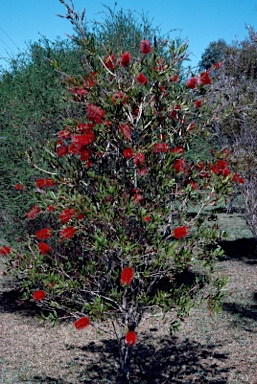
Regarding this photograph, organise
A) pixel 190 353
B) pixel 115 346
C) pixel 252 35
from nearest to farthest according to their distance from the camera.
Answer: pixel 190 353 → pixel 115 346 → pixel 252 35

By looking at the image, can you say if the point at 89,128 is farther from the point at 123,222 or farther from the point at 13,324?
the point at 13,324

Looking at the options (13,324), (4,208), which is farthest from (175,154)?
(13,324)

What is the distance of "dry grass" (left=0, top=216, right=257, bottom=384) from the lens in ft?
17.1

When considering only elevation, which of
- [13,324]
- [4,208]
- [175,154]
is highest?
[175,154]

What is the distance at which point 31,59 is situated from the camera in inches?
305

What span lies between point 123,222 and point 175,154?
0.58m

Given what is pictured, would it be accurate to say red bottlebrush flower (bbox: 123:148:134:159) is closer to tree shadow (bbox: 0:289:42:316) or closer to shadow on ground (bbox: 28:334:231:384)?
shadow on ground (bbox: 28:334:231:384)

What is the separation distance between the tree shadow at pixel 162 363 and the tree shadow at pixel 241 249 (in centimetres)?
480

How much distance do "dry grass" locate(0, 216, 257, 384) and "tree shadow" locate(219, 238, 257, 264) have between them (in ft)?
9.79

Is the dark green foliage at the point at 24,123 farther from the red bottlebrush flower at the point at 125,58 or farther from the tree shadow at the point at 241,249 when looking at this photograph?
the tree shadow at the point at 241,249

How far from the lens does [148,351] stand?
595cm

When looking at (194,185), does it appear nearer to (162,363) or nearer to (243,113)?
(162,363)

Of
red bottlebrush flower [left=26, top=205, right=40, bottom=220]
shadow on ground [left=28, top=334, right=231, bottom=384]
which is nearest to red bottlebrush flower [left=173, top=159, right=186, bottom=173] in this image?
red bottlebrush flower [left=26, top=205, right=40, bottom=220]

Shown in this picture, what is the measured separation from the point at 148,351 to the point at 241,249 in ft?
20.5
